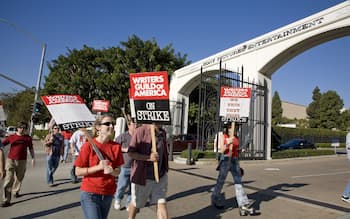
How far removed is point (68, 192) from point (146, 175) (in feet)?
13.3

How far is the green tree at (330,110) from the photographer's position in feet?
177

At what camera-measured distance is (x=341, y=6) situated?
1255 cm

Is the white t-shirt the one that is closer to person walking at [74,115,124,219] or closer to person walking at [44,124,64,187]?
person walking at [44,124,64,187]

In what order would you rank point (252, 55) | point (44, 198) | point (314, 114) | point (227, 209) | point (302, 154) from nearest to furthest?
point (227, 209)
point (44, 198)
point (252, 55)
point (302, 154)
point (314, 114)

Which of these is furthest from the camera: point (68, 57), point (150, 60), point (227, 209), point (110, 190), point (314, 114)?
point (314, 114)

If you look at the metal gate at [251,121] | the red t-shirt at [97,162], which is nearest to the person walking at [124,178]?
the red t-shirt at [97,162]

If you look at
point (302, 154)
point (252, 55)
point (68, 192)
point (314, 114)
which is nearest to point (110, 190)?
point (68, 192)

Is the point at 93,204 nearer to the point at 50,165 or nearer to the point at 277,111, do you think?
the point at 50,165

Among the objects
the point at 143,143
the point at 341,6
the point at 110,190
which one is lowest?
the point at 110,190

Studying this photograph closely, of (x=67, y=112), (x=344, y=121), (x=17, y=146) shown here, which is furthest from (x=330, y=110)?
(x=67, y=112)

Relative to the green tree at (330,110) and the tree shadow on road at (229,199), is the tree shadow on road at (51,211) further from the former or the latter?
the green tree at (330,110)

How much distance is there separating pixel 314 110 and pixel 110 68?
4809 centimetres

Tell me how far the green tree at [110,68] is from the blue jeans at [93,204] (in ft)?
73.6

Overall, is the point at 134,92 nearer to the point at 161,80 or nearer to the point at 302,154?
the point at 161,80
